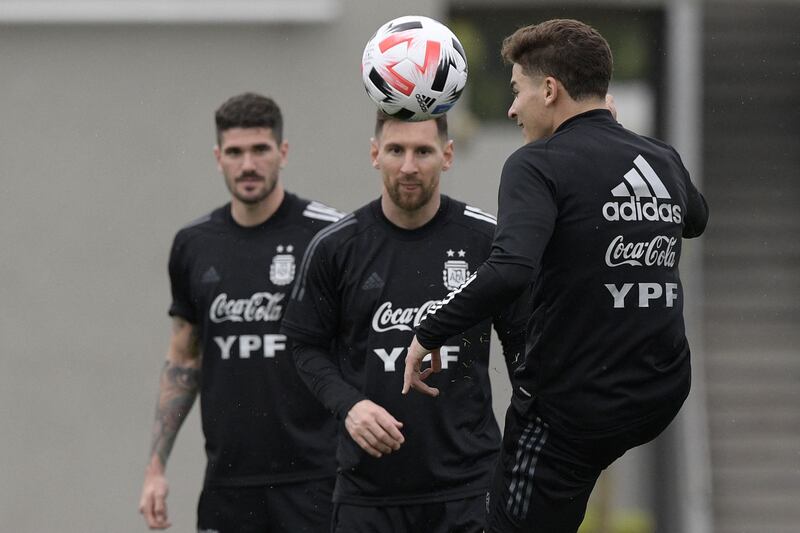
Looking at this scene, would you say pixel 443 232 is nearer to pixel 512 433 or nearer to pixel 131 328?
pixel 512 433

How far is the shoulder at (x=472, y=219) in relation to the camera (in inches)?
241

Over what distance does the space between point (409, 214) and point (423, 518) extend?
4.14ft

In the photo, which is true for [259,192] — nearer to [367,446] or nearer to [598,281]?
[367,446]

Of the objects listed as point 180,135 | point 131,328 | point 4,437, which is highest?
point 180,135

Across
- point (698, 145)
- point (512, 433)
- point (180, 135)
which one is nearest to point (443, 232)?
point (512, 433)

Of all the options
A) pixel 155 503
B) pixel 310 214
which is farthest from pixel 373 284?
pixel 155 503

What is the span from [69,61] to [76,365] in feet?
7.93

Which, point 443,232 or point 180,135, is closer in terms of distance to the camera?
point 443,232

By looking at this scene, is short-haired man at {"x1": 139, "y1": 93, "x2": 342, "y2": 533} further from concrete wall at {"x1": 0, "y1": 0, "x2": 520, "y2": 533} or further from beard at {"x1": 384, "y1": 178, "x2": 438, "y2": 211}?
concrete wall at {"x1": 0, "y1": 0, "x2": 520, "y2": 533}

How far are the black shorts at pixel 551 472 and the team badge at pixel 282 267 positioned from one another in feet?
6.57

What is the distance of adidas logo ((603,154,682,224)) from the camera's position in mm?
4945

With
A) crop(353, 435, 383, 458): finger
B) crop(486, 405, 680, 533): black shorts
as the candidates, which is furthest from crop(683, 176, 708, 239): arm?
crop(353, 435, 383, 458): finger

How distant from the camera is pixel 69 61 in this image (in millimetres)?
11391

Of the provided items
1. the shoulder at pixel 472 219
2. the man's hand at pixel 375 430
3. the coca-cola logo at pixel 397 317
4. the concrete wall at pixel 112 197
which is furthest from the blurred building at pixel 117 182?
the man's hand at pixel 375 430
